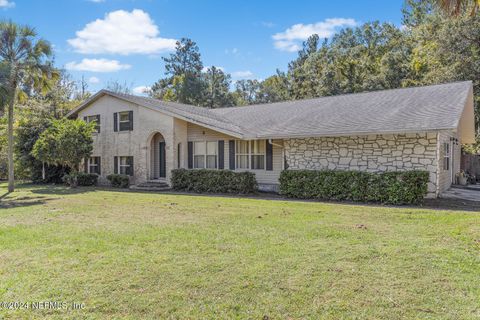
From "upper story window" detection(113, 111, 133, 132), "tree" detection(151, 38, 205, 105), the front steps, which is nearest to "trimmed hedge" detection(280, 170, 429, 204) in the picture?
the front steps

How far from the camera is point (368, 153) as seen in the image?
13.4 meters

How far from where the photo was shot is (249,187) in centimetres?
1496

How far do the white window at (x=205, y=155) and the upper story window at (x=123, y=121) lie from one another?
13.3ft

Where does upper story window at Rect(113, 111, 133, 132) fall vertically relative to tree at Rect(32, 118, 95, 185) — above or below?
above

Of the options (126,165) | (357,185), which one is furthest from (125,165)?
(357,185)

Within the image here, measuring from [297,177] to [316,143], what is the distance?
1995 millimetres

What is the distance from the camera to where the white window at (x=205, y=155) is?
17.5 metres

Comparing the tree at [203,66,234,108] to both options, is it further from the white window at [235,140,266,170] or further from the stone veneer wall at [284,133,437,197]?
the stone veneer wall at [284,133,437,197]

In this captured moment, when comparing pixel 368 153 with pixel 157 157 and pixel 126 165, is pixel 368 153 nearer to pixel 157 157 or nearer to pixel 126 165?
pixel 157 157

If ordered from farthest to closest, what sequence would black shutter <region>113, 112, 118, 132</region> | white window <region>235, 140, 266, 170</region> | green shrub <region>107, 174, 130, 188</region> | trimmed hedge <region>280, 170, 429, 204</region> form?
1. black shutter <region>113, 112, 118, 132</region>
2. green shrub <region>107, 174, 130, 188</region>
3. white window <region>235, 140, 266, 170</region>
4. trimmed hedge <region>280, 170, 429, 204</region>

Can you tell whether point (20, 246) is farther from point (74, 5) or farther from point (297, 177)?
point (74, 5)

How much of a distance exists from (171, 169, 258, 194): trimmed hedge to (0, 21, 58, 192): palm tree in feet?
24.8

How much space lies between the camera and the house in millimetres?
12445

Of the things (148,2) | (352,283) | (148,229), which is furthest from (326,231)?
(148,2)
